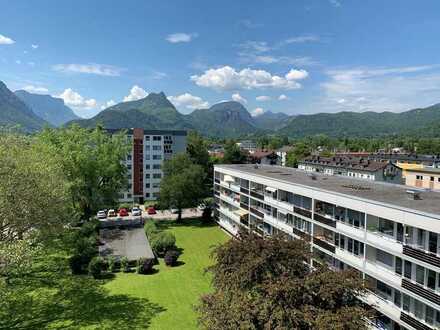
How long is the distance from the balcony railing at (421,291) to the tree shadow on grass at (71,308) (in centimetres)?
1686

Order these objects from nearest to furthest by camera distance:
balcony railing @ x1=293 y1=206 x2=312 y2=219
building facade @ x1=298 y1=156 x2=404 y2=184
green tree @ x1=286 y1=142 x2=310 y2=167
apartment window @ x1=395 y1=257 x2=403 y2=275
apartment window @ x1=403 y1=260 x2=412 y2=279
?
Answer: apartment window @ x1=403 y1=260 x2=412 y2=279
apartment window @ x1=395 y1=257 x2=403 y2=275
balcony railing @ x1=293 y1=206 x2=312 y2=219
building facade @ x1=298 y1=156 x2=404 y2=184
green tree @ x1=286 y1=142 x2=310 y2=167

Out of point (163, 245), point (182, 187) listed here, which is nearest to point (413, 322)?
point (163, 245)

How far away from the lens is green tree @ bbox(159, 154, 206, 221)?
54281 mm

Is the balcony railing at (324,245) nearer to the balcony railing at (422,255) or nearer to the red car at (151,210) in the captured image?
the balcony railing at (422,255)

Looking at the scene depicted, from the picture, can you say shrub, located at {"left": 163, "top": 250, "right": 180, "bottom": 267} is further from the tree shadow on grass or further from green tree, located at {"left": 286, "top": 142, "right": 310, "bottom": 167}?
green tree, located at {"left": 286, "top": 142, "right": 310, "bottom": 167}

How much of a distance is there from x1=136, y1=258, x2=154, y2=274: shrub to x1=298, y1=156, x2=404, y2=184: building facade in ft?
132

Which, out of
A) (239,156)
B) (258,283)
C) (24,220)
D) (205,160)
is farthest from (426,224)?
(239,156)

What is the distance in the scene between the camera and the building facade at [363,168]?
76062mm

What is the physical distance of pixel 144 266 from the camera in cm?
3419

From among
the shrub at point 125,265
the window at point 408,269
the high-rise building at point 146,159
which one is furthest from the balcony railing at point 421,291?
the high-rise building at point 146,159

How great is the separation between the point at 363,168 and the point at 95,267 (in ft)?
216

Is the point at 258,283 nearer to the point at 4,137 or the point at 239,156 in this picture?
the point at 4,137

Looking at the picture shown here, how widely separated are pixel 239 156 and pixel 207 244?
51577mm

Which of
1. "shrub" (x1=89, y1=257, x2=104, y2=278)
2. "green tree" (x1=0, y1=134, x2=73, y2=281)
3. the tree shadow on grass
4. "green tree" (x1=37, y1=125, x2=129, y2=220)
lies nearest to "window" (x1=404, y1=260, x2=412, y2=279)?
the tree shadow on grass
